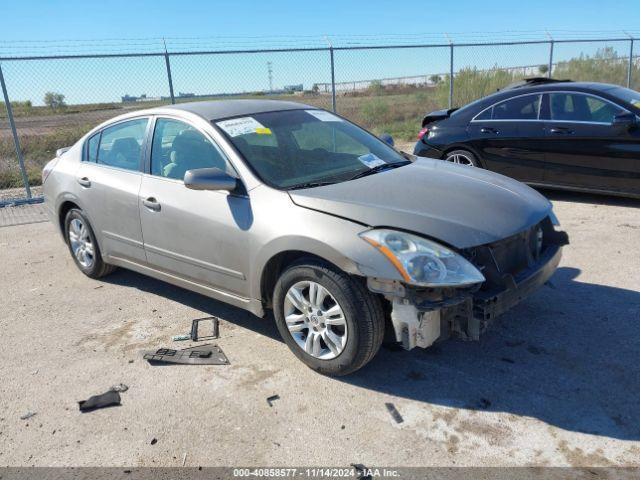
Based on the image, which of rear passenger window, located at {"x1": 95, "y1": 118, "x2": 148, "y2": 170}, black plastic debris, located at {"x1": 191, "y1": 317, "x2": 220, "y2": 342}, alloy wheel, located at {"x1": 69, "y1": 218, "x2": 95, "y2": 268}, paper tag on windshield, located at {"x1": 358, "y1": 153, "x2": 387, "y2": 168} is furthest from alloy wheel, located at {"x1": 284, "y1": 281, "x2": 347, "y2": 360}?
alloy wheel, located at {"x1": 69, "y1": 218, "x2": 95, "y2": 268}

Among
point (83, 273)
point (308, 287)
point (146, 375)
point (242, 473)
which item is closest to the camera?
point (242, 473)

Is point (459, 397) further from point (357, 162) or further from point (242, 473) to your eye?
point (357, 162)

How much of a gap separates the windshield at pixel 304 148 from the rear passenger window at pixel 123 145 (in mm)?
928

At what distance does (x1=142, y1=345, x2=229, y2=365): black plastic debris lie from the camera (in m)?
3.81

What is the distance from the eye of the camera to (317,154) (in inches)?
168

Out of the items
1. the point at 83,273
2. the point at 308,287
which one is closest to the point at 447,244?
the point at 308,287

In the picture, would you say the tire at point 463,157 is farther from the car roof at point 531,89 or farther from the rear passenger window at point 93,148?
the rear passenger window at point 93,148

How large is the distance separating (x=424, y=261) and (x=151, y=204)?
2288 mm

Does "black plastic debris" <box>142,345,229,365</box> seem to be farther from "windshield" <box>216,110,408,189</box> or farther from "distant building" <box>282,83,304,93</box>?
"distant building" <box>282,83,304,93</box>

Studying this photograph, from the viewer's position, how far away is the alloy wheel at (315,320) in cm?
337

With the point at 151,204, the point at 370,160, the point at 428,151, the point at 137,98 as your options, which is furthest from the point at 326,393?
the point at 137,98

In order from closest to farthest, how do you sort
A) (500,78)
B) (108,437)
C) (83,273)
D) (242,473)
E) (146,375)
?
1. (242,473)
2. (108,437)
3. (146,375)
4. (83,273)
5. (500,78)

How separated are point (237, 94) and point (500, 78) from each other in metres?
10.2

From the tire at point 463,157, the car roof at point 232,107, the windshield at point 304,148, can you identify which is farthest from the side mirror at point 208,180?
the tire at point 463,157
